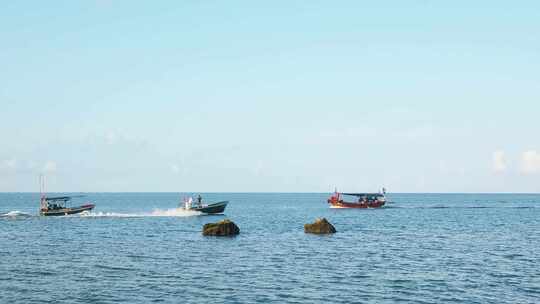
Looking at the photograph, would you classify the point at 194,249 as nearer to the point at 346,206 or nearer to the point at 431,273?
the point at 431,273

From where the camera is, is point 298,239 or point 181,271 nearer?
point 181,271

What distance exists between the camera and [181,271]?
44156 mm

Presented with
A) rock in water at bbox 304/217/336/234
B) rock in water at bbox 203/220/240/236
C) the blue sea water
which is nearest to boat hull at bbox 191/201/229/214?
the blue sea water

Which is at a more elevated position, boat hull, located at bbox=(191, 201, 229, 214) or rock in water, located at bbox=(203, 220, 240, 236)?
boat hull, located at bbox=(191, 201, 229, 214)

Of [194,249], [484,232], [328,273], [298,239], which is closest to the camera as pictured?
[328,273]

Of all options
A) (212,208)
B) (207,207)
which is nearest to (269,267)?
(207,207)

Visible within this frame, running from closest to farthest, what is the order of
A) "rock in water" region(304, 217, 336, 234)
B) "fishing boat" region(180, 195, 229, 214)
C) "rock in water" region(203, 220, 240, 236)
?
"rock in water" region(203, 220, 240, 236) → "rock in water" region(304, 217, 336, 234) → "fishing boat" region(180, 195, 229, 214)

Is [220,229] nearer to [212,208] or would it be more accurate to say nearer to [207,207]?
[207,207]

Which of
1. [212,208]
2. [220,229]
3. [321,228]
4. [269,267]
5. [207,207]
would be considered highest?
[207,207]

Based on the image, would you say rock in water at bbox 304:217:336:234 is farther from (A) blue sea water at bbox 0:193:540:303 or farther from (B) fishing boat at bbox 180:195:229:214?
(B) fishing boat at bbox 180:195:229:214

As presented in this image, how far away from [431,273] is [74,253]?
102 feet

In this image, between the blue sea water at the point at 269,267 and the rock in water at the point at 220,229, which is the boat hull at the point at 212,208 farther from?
the rock in water at the point at 220,229

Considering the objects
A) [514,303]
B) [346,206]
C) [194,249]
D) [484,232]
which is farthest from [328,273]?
[346,206]

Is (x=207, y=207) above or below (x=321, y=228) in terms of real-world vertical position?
above
